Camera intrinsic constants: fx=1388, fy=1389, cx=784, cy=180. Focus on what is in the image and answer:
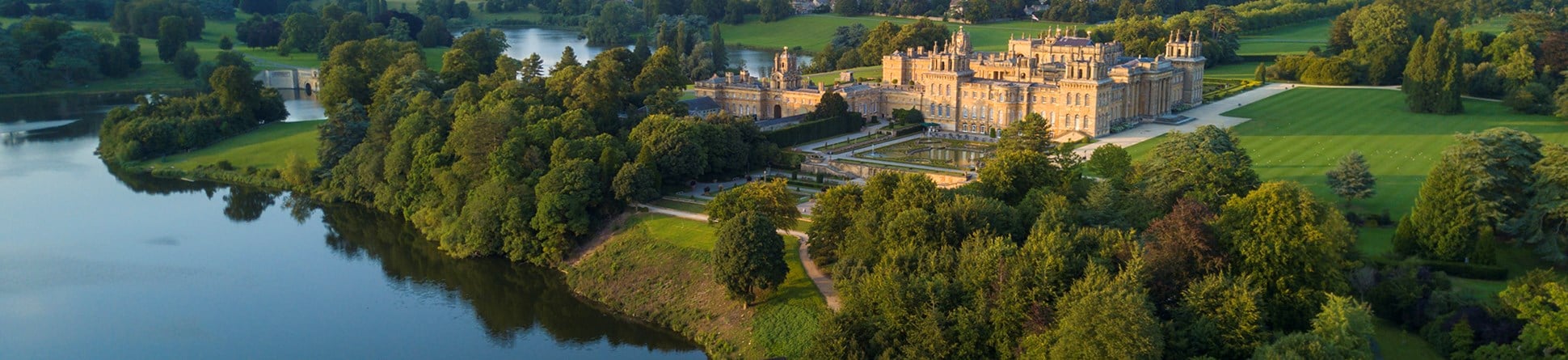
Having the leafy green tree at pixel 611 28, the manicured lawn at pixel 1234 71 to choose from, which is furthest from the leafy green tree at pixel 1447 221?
the leafy green tree at pixel 611 28

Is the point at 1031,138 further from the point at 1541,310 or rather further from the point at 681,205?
the point at 1541,310

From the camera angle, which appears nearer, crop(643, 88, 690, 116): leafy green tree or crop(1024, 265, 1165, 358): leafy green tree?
crop(1024, 265, 1165, 358): leafy green tree

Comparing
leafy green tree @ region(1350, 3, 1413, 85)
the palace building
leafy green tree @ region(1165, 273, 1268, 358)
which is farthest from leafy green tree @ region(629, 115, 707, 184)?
leafy green tree @ region(1350, 3, 1413, 85)

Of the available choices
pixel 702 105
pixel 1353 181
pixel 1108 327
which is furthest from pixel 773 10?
pixel 1108 327

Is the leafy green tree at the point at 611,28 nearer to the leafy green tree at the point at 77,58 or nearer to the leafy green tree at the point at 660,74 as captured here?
the leafy green tree at the point at 77,58

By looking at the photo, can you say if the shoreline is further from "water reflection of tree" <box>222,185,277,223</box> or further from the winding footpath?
the winding footpath
